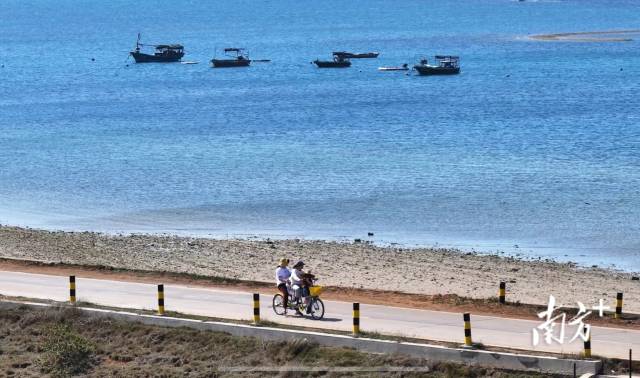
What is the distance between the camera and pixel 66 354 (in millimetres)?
27656

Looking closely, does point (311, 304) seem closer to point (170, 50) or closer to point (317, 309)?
point (317, 309)

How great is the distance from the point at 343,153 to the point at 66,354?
48526 mm

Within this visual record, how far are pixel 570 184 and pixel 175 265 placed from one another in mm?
27148

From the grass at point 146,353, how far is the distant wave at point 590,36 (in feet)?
494

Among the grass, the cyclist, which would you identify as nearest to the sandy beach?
the cyclist

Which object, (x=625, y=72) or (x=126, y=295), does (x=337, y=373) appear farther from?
(x=625, y=72)

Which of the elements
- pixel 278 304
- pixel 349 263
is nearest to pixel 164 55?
pixel 349 263

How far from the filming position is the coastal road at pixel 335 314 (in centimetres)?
2619

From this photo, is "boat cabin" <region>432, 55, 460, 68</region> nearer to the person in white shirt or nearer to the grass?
the person in white shirt

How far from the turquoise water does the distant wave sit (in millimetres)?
26064

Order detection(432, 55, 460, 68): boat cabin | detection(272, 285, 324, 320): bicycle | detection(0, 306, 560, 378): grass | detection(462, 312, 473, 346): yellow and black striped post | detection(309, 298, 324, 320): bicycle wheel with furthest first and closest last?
1. detection(432, 55, 460, 68): boat cabin
2. detection(309, 298, 324, 320): bicycle wheel
3. detection(272, 285, 324, 320): bicycle
4. detection(0, 306, 560, 378): grass
5. detection(462, 312, 473, 346): yellow and black striped post

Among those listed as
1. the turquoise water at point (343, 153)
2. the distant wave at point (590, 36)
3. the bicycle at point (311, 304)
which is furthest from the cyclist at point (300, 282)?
the distant wave at point (590, 36)

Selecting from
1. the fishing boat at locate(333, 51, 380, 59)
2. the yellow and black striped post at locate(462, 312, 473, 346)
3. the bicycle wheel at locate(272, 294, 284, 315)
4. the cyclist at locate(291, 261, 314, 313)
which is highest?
the fishing boat at locate(333, 51, 380, 59)

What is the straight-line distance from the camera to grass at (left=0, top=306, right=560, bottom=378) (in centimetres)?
2564
